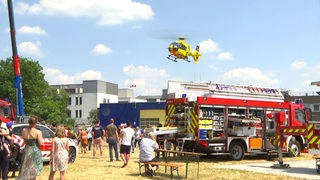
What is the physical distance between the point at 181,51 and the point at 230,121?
1408 centimetres

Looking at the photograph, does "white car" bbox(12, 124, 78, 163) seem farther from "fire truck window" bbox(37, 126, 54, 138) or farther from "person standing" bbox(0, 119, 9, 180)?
"person standing" bbox(0, 119, 9, 180)

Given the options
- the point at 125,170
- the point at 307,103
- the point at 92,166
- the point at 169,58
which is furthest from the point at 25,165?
the point at 307,103

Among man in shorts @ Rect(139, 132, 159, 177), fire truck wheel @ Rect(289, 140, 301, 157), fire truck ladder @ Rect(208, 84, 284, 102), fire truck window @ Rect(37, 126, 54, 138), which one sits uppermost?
fire truck ladder @ Rect(208, 84, 284, 102)

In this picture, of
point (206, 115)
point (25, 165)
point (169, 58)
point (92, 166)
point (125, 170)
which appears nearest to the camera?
point (25, 165)

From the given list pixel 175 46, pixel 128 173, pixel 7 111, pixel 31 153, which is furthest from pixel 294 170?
pixel 175 46

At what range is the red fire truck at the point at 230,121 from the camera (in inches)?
715

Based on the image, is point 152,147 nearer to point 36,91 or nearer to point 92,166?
A: point 92,166

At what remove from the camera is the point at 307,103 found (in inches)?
2840

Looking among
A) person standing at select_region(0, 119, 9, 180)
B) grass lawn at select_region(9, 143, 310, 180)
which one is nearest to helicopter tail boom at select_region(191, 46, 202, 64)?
grass lawn at select_region(9, 143, 310, 180)

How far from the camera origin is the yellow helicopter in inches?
1268

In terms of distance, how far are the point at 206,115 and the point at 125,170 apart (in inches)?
190

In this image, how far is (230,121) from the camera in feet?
62.0

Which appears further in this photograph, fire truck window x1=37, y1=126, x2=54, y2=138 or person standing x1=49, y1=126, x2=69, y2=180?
fire truck window x1=37, y1=126, x2=54, y2=138

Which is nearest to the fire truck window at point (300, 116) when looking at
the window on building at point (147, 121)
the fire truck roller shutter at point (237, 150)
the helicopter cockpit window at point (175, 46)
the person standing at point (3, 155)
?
the fire truck roller shutter at point (237, 150)
